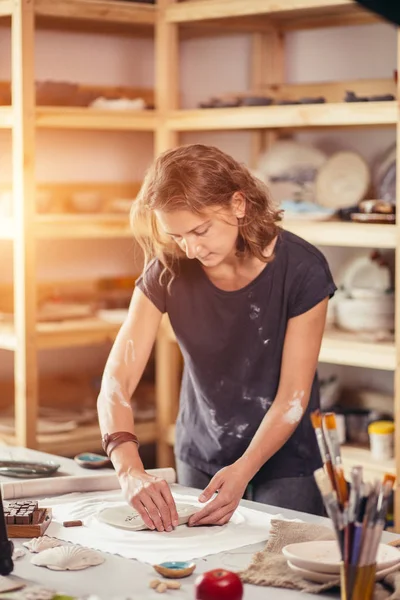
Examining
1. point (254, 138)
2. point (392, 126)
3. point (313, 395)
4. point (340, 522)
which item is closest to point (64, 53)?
point (254, 138)

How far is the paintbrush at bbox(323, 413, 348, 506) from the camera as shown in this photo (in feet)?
5.42

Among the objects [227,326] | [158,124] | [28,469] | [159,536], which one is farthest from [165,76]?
[159,536]

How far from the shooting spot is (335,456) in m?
1.69

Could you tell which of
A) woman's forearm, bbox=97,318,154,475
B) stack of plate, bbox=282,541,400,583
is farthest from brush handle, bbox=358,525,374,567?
woman's forearm, bbox=97,318,154,475

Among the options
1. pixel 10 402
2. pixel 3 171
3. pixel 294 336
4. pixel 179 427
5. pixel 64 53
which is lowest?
pixel 10 402

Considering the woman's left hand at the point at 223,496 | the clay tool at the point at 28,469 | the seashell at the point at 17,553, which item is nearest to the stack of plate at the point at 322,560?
the woman's left hand at the point at 223,496

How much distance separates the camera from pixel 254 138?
181 inches

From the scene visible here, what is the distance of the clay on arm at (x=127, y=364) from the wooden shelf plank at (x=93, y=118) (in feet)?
5.10

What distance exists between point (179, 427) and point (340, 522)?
119 cm

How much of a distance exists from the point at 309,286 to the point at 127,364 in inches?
19.8

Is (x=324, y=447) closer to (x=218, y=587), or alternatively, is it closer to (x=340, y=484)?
(x=340, y=484)

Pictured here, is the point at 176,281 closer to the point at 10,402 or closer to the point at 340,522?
the point at 340,522

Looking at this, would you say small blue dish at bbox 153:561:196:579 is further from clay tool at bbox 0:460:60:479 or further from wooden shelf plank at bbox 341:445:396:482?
wooden shelf plank at bbox 341:445:396:482

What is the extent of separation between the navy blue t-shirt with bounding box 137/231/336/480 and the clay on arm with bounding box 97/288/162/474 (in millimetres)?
42
